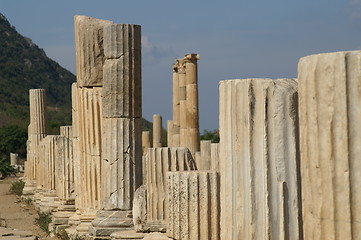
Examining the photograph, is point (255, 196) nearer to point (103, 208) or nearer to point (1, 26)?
point (103, 208)

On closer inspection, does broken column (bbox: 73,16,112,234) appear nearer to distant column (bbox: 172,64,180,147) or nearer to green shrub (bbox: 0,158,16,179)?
distant column (bbox: 172,64,180,147)

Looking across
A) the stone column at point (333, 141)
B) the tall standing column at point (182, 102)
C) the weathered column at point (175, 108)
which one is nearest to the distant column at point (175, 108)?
the weathered column at point (175, 108)

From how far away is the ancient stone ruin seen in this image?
4.52 meters

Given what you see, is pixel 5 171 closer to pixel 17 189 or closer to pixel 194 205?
pixel 17 189

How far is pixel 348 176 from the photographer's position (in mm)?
4488

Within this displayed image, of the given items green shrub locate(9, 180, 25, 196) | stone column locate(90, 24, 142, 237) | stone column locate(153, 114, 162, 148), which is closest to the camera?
stone column locate(90, 24, 142, 237)

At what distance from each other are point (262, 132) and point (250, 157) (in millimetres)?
190

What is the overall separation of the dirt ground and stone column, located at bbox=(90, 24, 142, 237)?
12.1ft

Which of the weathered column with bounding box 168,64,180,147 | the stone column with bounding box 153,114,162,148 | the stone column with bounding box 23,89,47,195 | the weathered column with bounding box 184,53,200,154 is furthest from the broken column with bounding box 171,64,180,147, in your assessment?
the stone column with bounding box 23,89,47,195

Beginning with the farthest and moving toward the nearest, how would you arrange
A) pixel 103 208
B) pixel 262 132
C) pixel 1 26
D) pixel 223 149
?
1. pixel 1 26
2. pixel 103 208
3. pixel 223 149
4. pixel 262 132

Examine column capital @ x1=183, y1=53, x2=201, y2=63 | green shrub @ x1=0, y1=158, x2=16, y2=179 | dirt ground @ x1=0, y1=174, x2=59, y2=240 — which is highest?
column capital @ x1=183, y1=53, x2=201, y2=63

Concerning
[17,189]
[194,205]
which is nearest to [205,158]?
[194,205]

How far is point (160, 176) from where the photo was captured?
10.5m

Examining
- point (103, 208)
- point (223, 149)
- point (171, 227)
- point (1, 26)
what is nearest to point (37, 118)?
point (103, 208)
